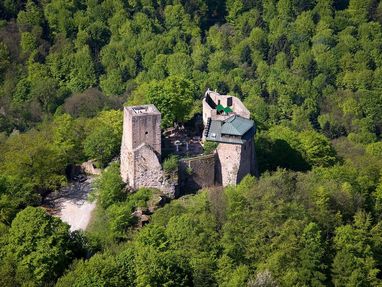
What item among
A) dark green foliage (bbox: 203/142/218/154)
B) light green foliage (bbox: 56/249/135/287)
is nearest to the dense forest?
light green foliage (bbox: 56/249/135/287)

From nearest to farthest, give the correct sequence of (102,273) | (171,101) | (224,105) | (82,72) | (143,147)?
(102,273), (143,147), (171,101), (224,105), (82,72)

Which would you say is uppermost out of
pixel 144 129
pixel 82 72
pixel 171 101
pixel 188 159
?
pixel 171 101

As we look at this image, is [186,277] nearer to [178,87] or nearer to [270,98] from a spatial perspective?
[178,87]

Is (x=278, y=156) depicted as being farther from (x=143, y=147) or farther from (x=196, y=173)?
(x=143, y=147)

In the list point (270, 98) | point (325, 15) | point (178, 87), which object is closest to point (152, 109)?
point (178, 87)

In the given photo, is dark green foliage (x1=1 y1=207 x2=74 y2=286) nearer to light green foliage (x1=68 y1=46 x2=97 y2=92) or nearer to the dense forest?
the dense forest

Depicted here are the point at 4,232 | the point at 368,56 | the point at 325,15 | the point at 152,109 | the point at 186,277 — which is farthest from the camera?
the point at 325,15

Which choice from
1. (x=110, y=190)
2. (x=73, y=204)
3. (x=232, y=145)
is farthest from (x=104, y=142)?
(x=232, y=145)
